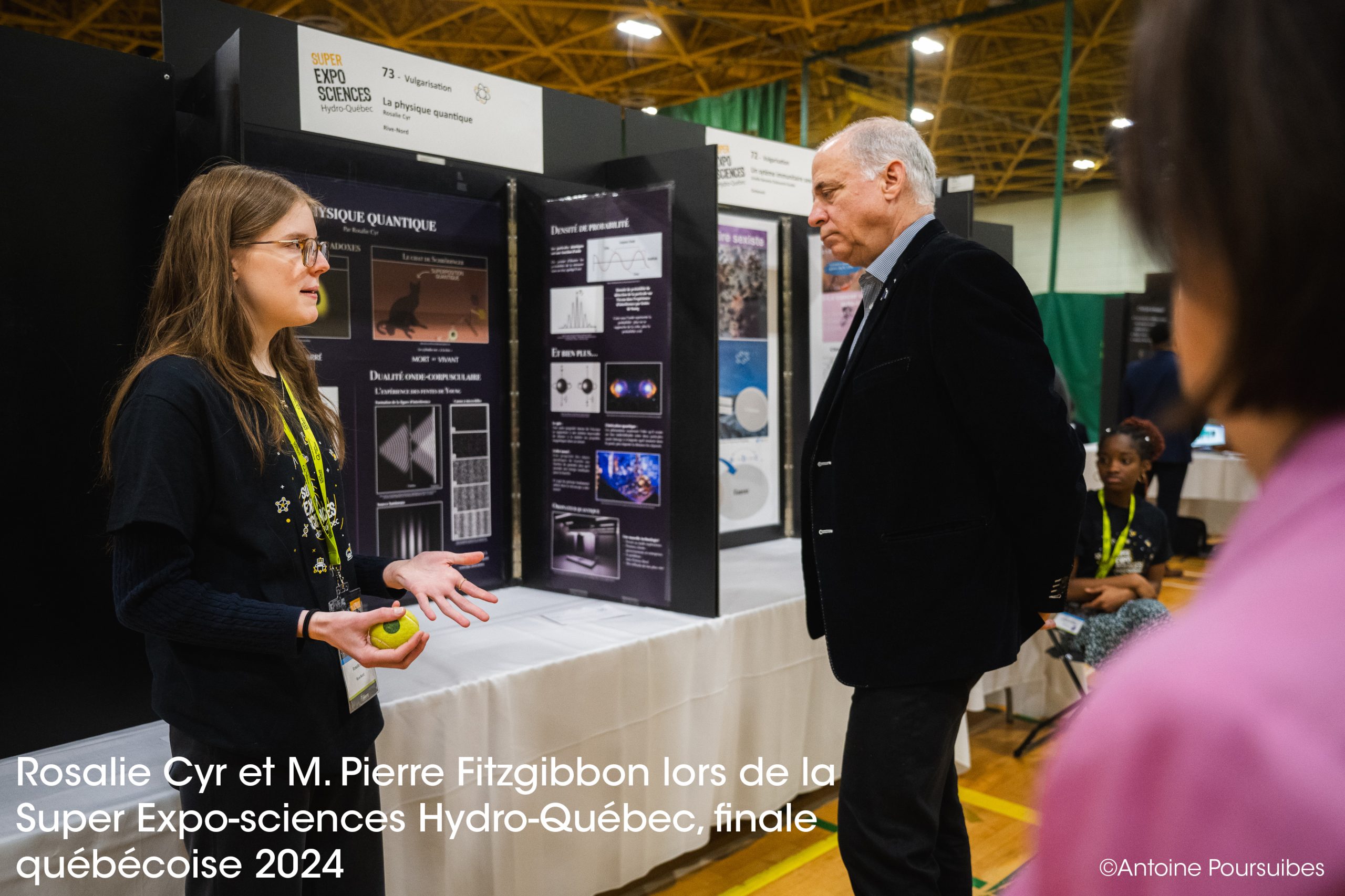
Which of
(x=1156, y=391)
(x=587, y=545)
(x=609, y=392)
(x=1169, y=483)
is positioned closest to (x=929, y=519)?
(x=609, y=392)

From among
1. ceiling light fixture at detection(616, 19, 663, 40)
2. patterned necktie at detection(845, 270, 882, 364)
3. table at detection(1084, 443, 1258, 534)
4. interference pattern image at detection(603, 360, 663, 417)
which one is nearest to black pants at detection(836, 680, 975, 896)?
patterned necktie at detection(845, 270, 882, 364)

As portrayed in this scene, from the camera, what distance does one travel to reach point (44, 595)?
177cm

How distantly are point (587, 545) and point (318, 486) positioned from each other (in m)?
1.40

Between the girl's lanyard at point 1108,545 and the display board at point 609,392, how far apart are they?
65.6 inches

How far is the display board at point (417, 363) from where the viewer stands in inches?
95.3

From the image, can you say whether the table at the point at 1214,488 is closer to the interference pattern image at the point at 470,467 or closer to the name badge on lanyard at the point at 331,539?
the interference pattern image at the point at 470,467

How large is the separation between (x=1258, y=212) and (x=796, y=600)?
2.56m

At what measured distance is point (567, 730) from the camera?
224 cm

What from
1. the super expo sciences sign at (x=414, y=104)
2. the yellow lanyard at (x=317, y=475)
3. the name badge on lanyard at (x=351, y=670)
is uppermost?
the super expo sciences sign at (x=414, y=104)

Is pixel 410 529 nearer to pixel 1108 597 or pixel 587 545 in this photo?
pixel 587 545

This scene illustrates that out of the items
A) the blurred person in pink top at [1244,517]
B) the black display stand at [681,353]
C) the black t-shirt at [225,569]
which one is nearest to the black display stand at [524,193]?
the black display stand at [681,353]

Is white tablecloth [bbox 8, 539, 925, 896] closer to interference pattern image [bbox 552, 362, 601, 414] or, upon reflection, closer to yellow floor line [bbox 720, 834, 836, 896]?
yellow floor line [bbox 720, 834, 836, 896]

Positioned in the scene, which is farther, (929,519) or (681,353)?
(681,353)

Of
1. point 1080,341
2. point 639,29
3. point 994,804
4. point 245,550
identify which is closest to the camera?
point 245,550
